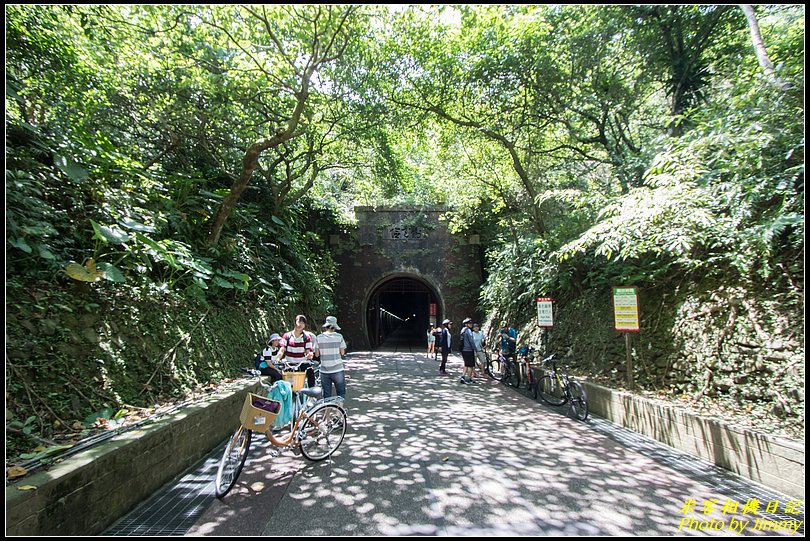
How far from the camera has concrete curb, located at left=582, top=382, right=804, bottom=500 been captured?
11.5 feet

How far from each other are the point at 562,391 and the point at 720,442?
2.86m

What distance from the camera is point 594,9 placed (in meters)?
7.85

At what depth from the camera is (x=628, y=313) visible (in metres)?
6.11

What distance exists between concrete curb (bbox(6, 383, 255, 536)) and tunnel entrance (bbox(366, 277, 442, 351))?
1414 cm

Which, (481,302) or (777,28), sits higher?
(777,28)

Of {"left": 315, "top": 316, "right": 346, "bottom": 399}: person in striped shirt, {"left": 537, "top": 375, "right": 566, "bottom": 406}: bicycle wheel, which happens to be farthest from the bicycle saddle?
{"left": 537, "top": 375, "right": 566, "bottom": 406}: bicycle wheel

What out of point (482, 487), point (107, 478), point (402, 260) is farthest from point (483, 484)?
point (402, 260)

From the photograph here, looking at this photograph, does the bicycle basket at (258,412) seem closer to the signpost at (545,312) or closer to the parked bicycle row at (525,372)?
the parked bicycle row at (525,372)

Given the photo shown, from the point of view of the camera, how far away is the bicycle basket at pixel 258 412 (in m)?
3.64

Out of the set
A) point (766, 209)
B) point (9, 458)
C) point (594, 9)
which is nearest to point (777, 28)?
point (594, 9)

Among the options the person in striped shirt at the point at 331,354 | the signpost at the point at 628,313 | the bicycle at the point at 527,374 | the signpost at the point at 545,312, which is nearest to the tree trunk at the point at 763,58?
the signpost at the point at 628,313

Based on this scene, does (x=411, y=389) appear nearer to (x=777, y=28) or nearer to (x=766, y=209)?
(x=766, y=209)

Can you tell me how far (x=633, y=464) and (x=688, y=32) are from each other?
26.7 ft

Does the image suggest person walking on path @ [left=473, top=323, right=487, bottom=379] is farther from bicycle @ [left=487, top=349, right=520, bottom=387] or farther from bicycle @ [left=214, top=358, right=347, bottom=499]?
bicycle @ [left=214, top=358, right=347, bottom=499]
